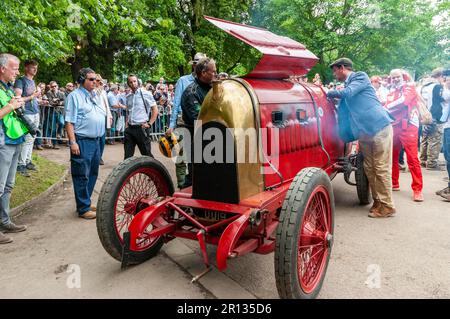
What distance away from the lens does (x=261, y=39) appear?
3.69 metres

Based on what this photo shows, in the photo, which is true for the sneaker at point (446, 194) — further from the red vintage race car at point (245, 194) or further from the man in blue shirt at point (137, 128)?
the man in blue shirt at point (137, 128)

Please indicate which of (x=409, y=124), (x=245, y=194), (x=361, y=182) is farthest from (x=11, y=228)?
(x=409, y=124)

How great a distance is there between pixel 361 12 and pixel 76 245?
82.4ft

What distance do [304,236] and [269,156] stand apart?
891mm

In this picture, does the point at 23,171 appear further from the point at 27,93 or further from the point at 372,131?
the point at 372,131

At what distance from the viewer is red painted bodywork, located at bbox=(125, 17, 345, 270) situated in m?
3.00

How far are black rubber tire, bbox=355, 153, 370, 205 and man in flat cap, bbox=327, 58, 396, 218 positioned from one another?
0.14 metres

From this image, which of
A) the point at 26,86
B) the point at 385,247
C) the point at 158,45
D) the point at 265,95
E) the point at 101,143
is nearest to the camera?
the point at 265,95

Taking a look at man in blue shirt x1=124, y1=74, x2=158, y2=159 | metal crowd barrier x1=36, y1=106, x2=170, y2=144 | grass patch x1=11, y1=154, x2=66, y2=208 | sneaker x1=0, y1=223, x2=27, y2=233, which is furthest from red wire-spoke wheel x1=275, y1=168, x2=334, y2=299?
metal crowd barrier x1=36, y1=106, x2=170, y2=144

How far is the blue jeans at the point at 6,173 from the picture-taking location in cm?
420

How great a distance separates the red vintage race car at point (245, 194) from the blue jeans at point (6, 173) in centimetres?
168

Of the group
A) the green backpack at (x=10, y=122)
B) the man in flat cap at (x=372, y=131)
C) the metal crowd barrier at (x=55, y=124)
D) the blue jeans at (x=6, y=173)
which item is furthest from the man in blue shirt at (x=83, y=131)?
the metal crowd barrier at (x=55, y=124)

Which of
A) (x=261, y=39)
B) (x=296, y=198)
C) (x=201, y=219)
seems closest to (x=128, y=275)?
(x=201, y=219)

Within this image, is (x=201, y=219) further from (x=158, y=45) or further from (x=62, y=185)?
(x=158, y=45)
